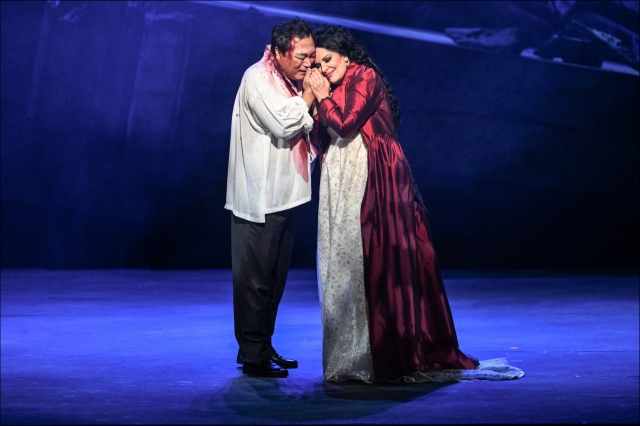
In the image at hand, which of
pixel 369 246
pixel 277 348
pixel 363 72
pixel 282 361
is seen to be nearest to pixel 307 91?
pixel 363 72

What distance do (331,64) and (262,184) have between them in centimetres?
47

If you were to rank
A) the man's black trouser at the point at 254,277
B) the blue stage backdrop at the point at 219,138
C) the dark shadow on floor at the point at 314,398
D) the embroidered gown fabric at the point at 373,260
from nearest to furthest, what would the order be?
the dark shadow on floor at the point at 314,398 < the embroidered gown fabric at the point at 373,260 < the man's black trouser at the point at 254,277 < the blue stage backdrop at the point at 219,138

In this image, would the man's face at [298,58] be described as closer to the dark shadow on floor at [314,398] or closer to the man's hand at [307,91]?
the man's hand at [307,91]

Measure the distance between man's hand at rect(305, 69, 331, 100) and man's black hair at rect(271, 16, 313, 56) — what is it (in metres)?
0.12

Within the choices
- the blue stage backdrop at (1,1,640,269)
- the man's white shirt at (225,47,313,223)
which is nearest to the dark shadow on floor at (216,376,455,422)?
the man's white shirt at (225,47,313,223)

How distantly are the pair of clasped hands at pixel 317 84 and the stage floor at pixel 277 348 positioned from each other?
3.02ft

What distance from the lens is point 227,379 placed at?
2.72 m

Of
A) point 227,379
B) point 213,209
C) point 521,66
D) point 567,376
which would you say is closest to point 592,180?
point 521,66

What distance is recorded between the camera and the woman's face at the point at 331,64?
9.37 ft

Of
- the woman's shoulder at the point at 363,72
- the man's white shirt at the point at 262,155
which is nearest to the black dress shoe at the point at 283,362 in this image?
the man's white shirt at the point at 262,155

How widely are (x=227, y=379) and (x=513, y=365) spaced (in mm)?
989

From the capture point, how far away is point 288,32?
280 cm

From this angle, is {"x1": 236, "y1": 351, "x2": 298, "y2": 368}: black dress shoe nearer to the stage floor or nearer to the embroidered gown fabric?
the stage floor

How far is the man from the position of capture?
2795mm
